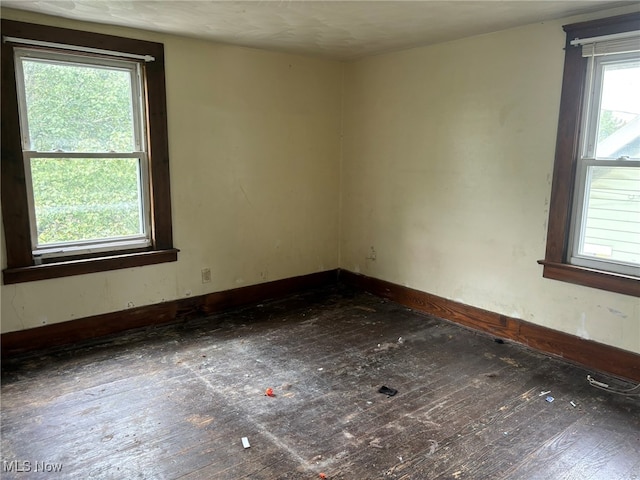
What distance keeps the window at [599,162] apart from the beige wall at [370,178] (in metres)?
0.11

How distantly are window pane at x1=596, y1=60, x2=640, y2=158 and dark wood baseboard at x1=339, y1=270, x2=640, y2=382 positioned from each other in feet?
4.07

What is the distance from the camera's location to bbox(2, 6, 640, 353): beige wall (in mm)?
3234

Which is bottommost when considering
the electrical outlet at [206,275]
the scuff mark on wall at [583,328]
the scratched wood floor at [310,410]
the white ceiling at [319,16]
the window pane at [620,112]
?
the scratched wood floor at [310,410]

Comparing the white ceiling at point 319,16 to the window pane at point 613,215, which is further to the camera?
the window pane at point 613,215

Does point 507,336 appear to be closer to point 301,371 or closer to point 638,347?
point 638,347

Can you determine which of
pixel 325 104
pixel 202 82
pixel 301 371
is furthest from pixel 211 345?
pixel 325 104

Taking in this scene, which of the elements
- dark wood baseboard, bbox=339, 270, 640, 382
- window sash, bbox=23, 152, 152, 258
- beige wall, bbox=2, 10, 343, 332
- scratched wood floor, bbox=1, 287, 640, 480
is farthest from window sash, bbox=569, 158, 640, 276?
window sash, bbox=23, 152, 152, 258

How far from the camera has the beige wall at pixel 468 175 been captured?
316cm

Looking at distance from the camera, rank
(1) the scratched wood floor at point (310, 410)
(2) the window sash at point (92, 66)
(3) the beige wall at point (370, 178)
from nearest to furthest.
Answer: (1) the scratched wood floor at point (310, 410)
(2) the window sash at point (92, 66)
(3) the beige wall at point (370, 178)

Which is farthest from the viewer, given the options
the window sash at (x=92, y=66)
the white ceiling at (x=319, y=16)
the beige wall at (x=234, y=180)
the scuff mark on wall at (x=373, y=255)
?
the scuff mark on wall at (x=373, y=255)

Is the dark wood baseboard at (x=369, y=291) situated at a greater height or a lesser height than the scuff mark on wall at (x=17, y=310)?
lesser

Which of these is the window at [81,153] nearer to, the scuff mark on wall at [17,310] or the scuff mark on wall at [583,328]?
the scuff mark on wall at [17,310]

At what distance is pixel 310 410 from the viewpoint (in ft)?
8.41

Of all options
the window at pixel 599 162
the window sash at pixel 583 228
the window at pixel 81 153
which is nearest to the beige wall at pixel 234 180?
the window at pixel 81 153
